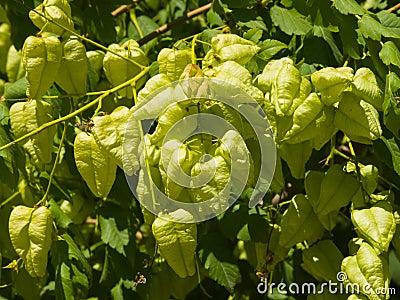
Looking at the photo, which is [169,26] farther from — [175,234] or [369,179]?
[175,234]

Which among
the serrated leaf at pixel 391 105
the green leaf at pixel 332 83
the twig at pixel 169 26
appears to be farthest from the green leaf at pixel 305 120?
the twig at pixel 169 26

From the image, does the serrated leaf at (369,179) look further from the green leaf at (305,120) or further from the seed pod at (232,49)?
the seed pod at (232,49)

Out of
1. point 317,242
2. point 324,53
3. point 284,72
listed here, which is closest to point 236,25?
point 324,53

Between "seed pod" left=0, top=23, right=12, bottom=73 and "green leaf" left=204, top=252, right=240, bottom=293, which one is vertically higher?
"seed pod" left=0, top=23, right=12, bottom=73

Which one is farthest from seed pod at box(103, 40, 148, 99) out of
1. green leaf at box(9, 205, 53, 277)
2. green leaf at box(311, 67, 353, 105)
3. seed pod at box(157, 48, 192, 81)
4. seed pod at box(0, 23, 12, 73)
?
seed pod at box(0, 23, 12, 73)

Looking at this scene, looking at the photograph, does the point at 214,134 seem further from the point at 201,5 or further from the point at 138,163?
the point at 201,5

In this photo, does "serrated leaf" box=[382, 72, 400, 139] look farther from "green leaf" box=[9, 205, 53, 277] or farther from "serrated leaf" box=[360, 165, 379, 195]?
"green leaf" box=[9, 205, 53, 277]

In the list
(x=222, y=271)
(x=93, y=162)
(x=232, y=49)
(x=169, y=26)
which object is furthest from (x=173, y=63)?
(x=169, y=26)
